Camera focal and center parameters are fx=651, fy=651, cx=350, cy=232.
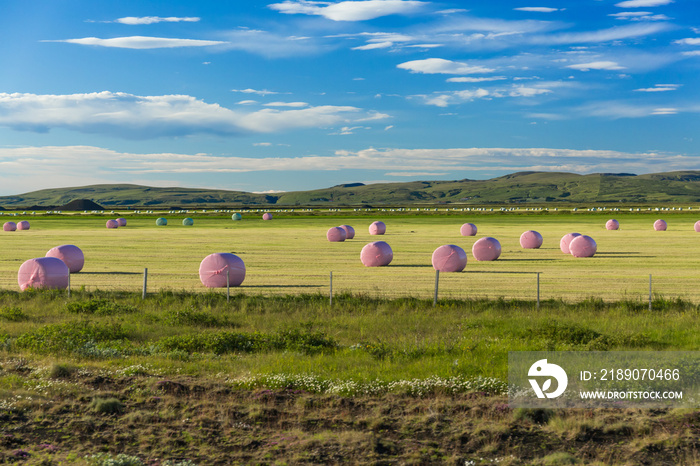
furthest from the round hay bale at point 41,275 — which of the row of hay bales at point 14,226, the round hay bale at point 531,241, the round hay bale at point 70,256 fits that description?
the row of hay bales at point 14,226

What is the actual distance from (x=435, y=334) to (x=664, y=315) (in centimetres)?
784

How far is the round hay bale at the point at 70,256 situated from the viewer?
33.4 metres

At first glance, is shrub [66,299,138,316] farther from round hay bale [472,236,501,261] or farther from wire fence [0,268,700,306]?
round hay bale [472,236,501,261]

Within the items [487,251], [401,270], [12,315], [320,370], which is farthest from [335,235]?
[320,370]

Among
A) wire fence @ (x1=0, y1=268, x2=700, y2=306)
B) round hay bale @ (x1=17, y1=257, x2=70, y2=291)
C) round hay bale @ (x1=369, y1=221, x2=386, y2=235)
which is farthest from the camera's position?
round hay bale @ (x1=369, y1=221, x2=386, y2=235)

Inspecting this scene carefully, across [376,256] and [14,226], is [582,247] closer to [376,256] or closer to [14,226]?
[376,256]

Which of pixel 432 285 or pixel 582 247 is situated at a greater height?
A: pixel 582 247

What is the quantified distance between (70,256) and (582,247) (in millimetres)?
30151

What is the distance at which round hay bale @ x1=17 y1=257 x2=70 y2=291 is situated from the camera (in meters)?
26.7

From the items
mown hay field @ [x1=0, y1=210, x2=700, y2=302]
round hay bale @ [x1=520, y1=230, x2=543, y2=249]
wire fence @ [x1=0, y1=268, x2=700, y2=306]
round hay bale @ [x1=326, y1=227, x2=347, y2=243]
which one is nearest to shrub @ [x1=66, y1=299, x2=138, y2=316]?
wire fence @ [x1=0, y1=268, x2=700, y2=306]

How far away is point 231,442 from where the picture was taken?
10.5 meters

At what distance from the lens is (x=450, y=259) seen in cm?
3334

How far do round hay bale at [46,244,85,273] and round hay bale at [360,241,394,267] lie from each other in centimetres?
1523

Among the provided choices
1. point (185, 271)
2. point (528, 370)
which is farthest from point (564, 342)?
point (185, 271)
